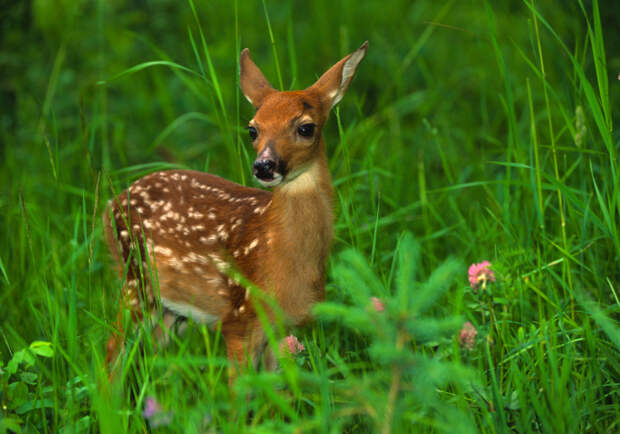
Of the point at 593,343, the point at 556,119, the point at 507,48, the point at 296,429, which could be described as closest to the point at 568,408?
the point at 593,343

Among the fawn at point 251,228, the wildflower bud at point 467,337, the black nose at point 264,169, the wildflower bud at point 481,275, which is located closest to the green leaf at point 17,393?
the fawn at point 251,228

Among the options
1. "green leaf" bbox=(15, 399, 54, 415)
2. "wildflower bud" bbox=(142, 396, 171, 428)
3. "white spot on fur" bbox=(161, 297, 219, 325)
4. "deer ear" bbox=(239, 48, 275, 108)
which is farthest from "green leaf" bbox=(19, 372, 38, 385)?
"deer ear" bbox=(239, 48, 275, 108)

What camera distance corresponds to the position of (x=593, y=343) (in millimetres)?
2744

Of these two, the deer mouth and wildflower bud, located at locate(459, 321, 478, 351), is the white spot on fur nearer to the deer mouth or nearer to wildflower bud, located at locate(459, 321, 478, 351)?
the deer mouth

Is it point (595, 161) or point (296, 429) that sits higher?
point (296, 429)

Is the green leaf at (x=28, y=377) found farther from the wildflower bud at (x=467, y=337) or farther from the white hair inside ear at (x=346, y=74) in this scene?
the white hair inside ear at (x=346, y=74)

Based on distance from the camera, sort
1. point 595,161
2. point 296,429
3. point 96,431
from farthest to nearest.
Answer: point 595,161 → point 96,431 → point 296,429

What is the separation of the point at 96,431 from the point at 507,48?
208 inches

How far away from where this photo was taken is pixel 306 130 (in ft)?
10.6

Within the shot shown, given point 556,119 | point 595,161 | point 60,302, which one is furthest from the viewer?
point 556,119

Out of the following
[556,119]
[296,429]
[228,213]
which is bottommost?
[556,119]

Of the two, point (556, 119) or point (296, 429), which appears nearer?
point (296, 429)

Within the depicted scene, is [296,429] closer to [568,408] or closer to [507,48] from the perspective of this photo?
[568,408]

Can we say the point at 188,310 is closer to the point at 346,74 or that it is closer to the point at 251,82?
the point at 251,82
